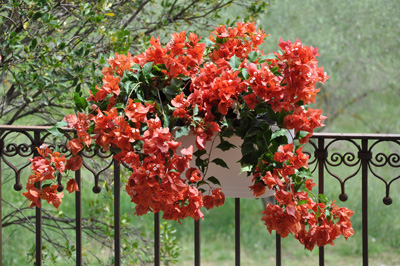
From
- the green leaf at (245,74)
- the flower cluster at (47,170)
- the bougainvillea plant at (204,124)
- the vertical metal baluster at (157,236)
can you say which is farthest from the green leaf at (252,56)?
the vertical metal baluster at (157,236)

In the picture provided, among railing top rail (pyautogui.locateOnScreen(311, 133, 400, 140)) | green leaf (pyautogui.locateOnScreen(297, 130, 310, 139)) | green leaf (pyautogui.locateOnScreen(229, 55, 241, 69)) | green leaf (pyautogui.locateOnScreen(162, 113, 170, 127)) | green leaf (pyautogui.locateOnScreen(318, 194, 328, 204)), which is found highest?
green leaf (pyautogui.locateOnScreen(229, 55, 241, 69))

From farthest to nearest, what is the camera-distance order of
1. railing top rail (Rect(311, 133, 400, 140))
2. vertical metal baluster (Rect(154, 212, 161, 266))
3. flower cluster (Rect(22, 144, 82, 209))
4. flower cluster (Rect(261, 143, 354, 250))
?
vertical metal baluster (Rect(154, 212, 161, 266)), railing top rail (Rect(311, 133, 400, 140)), flower cluster (Rect(22, 144, 82, 209)), flower cluster (Rect(261, 143, 354, 250))

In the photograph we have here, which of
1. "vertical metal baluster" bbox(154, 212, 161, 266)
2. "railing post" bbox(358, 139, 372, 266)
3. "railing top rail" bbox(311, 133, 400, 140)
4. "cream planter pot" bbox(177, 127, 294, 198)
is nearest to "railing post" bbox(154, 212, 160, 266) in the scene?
"vertical metal baluster" bbox(154, 212, 161, 266)

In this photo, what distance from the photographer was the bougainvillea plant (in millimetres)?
1221

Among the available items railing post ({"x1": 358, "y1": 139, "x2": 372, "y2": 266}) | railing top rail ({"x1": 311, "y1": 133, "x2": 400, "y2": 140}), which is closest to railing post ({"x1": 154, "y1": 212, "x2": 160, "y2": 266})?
railing top rail ({"x1": 311, "y1": 133, "x2": 400, "y2": 140})

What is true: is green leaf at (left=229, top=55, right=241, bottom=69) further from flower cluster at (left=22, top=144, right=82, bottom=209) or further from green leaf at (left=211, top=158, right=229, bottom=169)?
flower cluster at (left=22, top=144, right=82, bottom=209)

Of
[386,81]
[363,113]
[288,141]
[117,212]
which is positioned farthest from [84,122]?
[363,113]

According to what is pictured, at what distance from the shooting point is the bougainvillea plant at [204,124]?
1221 mm

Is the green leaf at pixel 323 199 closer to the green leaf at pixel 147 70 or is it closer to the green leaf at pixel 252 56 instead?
the green leaf at pixel 252 56

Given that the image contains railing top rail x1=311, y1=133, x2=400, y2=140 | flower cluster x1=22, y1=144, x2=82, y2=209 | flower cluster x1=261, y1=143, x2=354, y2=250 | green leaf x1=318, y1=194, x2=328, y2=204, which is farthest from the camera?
railing top rail x1=311, y1=133, x2=400, y2=140

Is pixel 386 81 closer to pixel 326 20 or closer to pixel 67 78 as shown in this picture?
pixel 326 20

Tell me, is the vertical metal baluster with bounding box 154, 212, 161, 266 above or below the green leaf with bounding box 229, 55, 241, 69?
below

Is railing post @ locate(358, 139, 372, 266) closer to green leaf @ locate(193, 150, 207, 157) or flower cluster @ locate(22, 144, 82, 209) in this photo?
green leaf @ locate(193, 150, 207, 157)

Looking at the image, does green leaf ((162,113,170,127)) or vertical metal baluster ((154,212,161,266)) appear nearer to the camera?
green leaf ((162,113,170,127))
